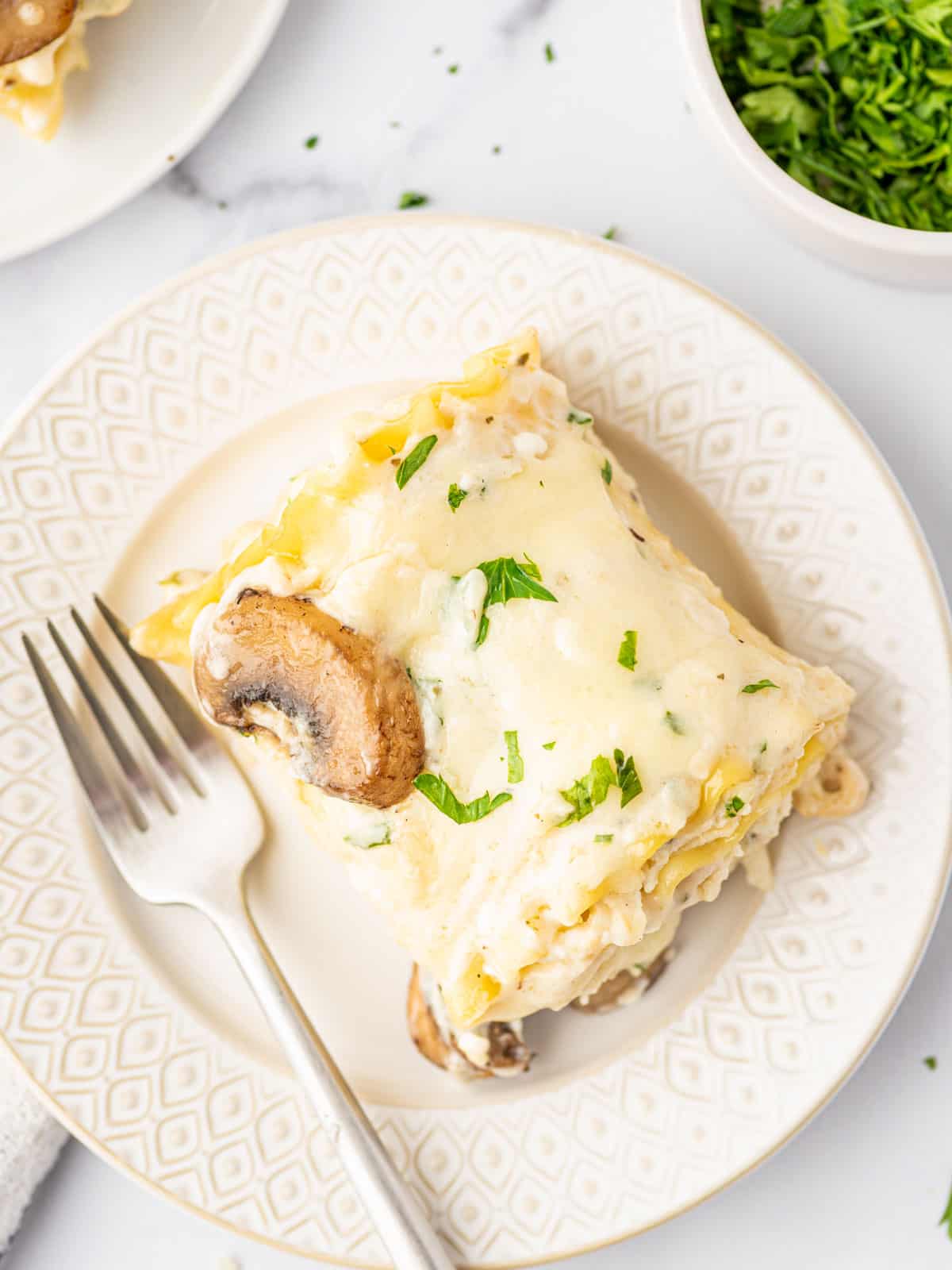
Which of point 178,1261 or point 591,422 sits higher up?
point 591,422

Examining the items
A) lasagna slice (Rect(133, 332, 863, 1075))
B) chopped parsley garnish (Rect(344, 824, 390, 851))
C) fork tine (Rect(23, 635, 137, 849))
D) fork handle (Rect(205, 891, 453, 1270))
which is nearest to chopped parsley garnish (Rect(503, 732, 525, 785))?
lasagna slice (Rect(133, 332, 863, 1075))

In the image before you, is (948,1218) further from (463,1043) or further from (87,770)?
(87,770)

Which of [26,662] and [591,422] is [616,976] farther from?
[26,662]

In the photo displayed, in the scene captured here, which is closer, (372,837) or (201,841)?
(372,837)

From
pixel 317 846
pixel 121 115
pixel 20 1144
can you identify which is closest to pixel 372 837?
pixel 317 846

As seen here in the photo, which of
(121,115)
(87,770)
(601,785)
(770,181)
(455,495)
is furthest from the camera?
(121,115)

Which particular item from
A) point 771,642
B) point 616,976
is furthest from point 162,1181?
point 771,642
